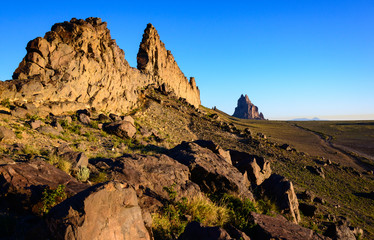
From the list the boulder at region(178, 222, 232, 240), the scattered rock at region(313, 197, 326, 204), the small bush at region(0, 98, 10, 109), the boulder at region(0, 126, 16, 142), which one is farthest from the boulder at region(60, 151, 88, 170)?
the scattered rock at region(313, 197, 326, 204)

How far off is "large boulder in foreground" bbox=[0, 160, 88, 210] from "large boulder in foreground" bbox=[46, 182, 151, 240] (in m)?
1.81

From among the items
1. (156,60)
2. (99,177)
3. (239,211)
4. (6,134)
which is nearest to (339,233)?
(239,211)

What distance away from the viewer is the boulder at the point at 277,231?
21.6 ft

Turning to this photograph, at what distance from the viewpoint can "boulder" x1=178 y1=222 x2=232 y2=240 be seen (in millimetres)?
5113

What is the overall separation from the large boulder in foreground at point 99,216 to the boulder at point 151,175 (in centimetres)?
229

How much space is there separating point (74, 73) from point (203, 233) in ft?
89.2

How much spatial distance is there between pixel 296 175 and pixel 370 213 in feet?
24.4

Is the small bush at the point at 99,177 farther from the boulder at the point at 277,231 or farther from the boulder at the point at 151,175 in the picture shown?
the boulder at the point at 277,231

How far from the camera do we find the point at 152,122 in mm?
35031

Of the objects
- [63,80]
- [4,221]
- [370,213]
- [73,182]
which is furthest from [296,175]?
[63,80]

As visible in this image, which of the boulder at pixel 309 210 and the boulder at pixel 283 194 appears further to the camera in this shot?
the boulder at pixel 309 210

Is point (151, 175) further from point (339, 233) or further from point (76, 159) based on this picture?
point (339, 233)

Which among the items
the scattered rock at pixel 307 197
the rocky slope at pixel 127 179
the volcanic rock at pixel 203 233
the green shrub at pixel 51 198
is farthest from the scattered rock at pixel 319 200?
the green shrub at pixel 51 198

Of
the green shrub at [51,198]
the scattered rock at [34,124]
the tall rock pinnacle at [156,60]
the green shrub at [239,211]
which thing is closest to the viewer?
the green shrub at [51,198]
